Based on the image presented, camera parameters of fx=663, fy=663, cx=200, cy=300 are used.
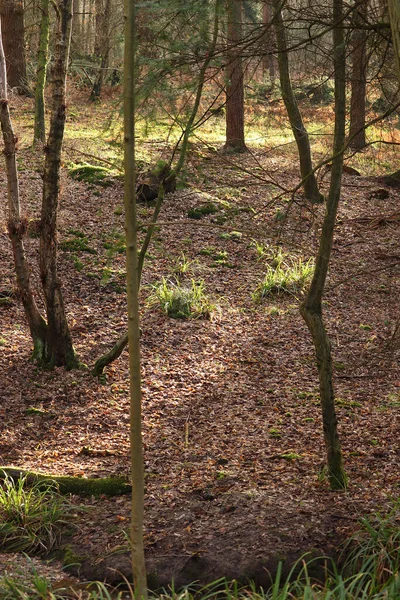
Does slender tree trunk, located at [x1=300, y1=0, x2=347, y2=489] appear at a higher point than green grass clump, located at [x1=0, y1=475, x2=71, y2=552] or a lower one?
higher

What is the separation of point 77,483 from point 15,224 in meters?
2.77

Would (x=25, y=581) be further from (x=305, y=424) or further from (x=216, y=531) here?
(x=305, y=424)

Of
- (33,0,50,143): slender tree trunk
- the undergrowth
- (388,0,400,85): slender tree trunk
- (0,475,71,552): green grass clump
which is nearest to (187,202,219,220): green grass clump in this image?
(33,0,50,143): slender tree trunk

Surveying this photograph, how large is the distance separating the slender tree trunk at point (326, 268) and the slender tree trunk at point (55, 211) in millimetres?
2760

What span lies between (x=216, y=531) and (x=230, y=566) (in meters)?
0.35

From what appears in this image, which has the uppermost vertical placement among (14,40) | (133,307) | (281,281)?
(14,40)

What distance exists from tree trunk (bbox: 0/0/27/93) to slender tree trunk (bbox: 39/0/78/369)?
9.25 m

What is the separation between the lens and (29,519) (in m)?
4.07

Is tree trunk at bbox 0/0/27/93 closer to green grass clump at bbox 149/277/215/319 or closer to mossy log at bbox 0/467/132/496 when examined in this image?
green grass clump at bbox 149/277/215/319

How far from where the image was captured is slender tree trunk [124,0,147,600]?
7.97 ft

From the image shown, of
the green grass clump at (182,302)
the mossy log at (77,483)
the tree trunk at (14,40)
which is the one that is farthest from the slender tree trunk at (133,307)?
the tree trunk at (14,40)

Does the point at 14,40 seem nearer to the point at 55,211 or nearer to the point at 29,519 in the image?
the point at 55,211

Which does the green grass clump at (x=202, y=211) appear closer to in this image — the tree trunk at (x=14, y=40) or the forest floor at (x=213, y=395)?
the forest floor at (x=213, y=395)

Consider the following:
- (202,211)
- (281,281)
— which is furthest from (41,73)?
(281,281)
